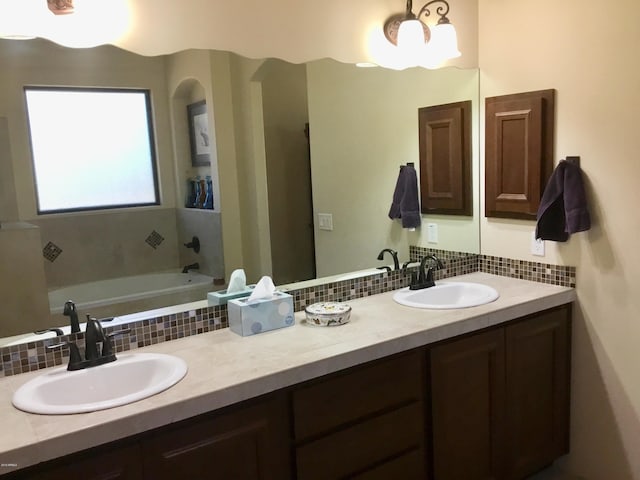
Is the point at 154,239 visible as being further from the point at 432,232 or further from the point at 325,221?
the point at 432,232

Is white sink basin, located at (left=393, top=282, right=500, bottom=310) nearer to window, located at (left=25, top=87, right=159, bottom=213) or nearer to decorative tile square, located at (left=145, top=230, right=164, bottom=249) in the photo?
decorative tile square, located at (left=145, top=230, right=164, bottom=249)

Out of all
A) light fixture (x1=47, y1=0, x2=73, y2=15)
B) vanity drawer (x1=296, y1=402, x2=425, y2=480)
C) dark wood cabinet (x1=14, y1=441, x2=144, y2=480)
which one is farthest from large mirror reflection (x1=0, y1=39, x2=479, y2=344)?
vanity drawer (x1=296, y1=402, x2=425, y2=480)

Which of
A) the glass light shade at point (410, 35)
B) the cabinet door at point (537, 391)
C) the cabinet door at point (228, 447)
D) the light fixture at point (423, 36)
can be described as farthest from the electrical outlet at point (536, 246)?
the cabinet door at point (228, 447)

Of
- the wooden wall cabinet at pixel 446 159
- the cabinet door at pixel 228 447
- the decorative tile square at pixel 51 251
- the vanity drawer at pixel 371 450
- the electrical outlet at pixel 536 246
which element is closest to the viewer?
the cabinet door at pixel 228 447

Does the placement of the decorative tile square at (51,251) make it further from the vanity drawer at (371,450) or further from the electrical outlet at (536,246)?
the electrical outlet at (536,246)

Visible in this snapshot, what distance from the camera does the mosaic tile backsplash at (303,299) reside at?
176 centimetres

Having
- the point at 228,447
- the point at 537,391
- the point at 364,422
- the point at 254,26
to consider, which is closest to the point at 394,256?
the point at 537,391

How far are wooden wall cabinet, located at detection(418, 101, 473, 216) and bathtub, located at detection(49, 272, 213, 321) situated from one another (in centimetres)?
128

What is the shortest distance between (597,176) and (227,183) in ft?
5.11

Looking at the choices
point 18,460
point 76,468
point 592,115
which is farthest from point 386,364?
point 592,115

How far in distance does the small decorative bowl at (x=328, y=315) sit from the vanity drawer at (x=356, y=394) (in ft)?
0.86

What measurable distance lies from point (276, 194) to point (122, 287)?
805 millimetres

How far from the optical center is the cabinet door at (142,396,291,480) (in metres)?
1.50

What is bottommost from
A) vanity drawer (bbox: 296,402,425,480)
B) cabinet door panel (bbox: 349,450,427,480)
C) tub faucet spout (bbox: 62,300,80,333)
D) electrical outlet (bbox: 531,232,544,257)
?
cabinet door panel (bbox: 349,450,427,480)
